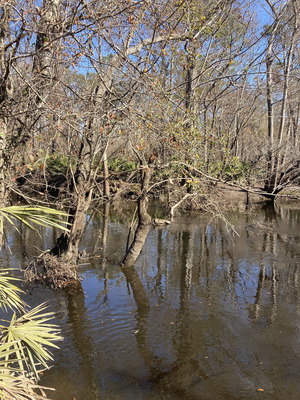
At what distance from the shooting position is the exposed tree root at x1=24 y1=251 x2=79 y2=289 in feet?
24.3

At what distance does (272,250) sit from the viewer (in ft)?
34.7

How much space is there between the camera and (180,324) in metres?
6.00

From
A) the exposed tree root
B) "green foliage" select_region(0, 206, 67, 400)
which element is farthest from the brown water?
"green foliage" select_region(0, 206, 67, 400)

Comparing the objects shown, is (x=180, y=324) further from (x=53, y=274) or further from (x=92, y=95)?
(x=92, y=95)

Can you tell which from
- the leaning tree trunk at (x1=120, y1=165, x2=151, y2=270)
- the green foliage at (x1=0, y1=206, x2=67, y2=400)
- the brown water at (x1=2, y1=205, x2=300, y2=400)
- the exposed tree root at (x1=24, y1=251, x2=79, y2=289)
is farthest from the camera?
the leaning tree trunk at (x1=120, y1=165, x2=151, y2=270)

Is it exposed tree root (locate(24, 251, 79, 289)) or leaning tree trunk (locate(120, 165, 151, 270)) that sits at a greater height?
leaning tree trunk (locate(120, 165, 151, 270))

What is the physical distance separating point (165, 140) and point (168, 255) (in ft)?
12.4

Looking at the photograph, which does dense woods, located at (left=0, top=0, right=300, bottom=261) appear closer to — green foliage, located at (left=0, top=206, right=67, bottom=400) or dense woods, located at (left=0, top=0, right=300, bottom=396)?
dense woods, located at (left=0, top=0, right=300, bottom=396)

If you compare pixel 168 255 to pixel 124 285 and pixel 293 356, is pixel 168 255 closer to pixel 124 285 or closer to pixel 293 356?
pixel 124 285

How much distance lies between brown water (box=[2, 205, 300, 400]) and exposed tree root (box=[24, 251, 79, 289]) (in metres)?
0.31

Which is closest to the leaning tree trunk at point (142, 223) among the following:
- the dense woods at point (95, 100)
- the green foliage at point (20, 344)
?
the dense woods at point (95, 100)

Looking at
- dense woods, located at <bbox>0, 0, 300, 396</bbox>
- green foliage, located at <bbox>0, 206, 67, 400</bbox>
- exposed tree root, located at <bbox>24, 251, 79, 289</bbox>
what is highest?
dense woods, located at <bbox>0, 0, 300, 396</bbox>

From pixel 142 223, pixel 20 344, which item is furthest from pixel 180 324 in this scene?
pixel 20 344

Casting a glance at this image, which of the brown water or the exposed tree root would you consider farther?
the exposed tree root
